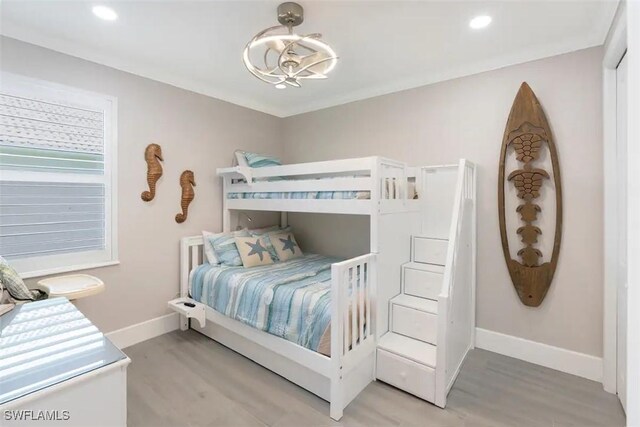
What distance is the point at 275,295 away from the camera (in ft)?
7.54

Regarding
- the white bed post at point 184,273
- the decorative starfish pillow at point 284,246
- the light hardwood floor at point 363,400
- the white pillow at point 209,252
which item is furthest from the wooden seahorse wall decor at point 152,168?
the light hardwood floor at point 363,400

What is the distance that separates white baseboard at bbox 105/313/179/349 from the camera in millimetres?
2695

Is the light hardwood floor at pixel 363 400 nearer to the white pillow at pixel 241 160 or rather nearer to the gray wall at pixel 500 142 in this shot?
the gray wall at pixel 500 142

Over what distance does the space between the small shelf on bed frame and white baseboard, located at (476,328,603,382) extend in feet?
7.87

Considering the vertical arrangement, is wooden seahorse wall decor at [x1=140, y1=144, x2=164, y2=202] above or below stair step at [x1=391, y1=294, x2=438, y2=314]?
above

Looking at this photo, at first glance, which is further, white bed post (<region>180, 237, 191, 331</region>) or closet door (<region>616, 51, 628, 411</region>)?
white bed post (<region>180, 237, 191, 331</region>)

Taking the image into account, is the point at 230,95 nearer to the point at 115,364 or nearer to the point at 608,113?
the point at 115,364

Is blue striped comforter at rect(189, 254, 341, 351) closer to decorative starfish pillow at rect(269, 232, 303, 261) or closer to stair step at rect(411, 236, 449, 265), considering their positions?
decorative starfish pillow at rect(269, 232, 303, 261)

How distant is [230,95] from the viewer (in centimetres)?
346

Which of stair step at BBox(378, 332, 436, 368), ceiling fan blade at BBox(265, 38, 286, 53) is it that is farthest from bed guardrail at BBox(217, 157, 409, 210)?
stair step at BBox(378, 332, 436, 368)

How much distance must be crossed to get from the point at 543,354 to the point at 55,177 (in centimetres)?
398

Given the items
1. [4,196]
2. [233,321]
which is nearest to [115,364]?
[233,321]

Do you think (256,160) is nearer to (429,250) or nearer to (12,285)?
(429,250)
